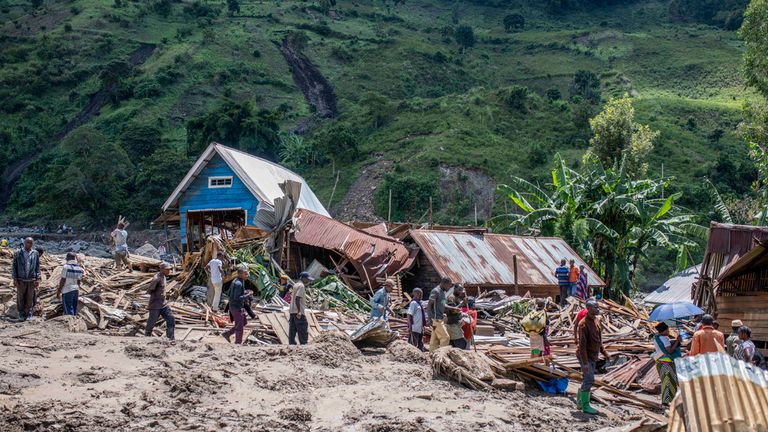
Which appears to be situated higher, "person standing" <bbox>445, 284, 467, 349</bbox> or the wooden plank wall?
"person standing" <bbox>445, 284, 467, 349</bbox>

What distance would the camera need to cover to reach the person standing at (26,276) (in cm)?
1441

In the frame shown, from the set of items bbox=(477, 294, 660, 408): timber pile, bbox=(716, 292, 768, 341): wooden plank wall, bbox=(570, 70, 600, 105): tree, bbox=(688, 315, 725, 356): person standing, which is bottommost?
bbox=(477, 294, 660, 408): timber pile

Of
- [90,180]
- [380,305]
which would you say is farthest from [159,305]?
[90,180]

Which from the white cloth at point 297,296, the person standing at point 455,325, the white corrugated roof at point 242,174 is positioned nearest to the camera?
the person standing at point 455,325

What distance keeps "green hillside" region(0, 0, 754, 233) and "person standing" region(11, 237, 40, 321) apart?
39.1 metres

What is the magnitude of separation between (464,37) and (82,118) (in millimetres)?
48731

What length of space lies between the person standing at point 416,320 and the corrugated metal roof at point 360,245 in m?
6.85

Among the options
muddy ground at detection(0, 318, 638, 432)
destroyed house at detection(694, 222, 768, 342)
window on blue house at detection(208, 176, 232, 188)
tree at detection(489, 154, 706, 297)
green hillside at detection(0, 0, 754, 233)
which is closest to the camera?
muddy ground at detection(0, 318, 638, 432)

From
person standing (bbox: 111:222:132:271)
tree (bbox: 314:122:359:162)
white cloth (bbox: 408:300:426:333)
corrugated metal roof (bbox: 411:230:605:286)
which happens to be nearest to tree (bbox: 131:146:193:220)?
tree (bbox: 314:122:359:162)

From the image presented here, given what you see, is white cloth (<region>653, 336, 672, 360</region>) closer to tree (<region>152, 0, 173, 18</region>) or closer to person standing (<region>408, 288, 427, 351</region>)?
person standing (<region>408, 288, 427, 351</region>)

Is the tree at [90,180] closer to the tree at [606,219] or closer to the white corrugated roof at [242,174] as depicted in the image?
the white corrugated roof at [242,174]

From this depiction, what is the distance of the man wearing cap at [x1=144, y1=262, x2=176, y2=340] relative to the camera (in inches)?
536

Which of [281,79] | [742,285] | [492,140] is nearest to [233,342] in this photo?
[742,285]

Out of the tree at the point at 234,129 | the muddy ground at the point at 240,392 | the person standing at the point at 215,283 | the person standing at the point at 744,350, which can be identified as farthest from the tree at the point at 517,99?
the person standing at the point at 744,350
